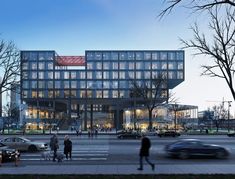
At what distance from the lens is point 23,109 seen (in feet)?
487

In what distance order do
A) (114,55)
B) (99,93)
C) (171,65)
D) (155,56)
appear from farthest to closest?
(114,55), (155,56), (171,65), (99,93)

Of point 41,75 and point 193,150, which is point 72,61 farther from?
point 193,150

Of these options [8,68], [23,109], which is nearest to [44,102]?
[23,109]

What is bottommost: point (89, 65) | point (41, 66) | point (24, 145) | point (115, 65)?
point (24, 145)

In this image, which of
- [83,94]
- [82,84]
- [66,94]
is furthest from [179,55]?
[66,94]

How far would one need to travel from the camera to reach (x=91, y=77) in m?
154

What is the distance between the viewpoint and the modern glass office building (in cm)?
15125

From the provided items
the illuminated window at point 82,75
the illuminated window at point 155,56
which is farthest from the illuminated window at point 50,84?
the illuminated window at point 155,56

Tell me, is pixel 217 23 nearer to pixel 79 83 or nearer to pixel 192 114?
pixel 79 83

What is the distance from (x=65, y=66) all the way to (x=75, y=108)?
16575 mm

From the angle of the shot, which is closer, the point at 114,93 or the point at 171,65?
the point at 114,93

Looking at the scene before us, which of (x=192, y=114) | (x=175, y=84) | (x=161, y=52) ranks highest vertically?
(x=161, y=52)

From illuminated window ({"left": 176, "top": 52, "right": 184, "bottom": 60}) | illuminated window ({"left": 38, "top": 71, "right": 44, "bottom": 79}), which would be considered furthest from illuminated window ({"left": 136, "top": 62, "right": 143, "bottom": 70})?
illuminated window ({"left": 38, "top": 71, "right": 44, "bottom": 79})

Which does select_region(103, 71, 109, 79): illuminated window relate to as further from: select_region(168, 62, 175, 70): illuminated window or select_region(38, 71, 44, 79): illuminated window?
select_region(38, 71, 44, 79): illuminated window
